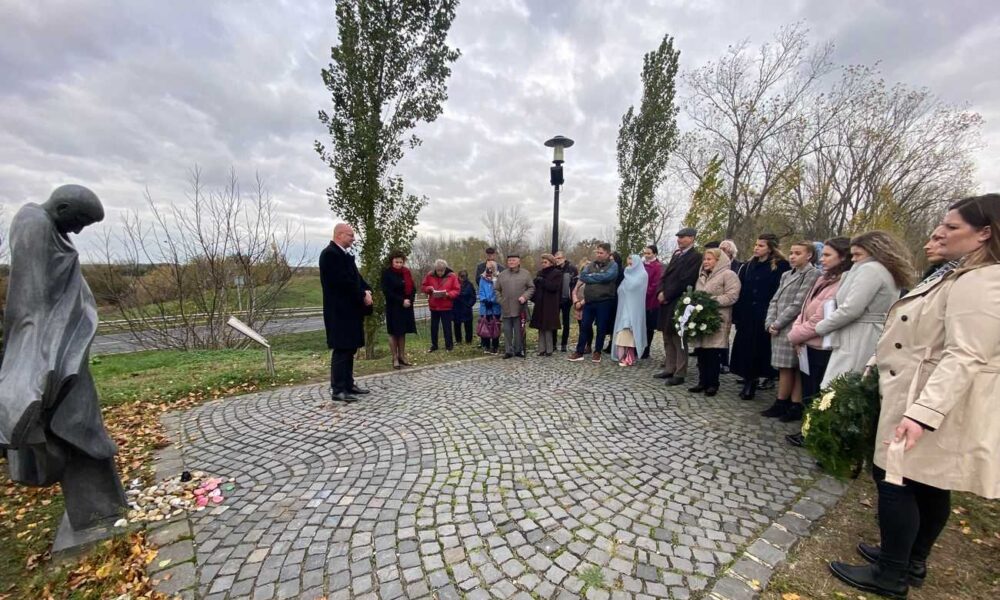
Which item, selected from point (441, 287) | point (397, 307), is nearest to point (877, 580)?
point (397, 307)

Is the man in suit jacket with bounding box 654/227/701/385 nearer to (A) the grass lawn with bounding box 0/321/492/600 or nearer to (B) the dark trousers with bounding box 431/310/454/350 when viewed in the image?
(A) the grass lawn with bounding box 0/321/492/600

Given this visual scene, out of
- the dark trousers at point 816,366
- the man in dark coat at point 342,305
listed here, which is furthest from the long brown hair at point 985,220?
the man in dark coat at point 342,305

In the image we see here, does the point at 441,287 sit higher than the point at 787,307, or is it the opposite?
the point at 441,287

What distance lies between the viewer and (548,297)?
747 cm

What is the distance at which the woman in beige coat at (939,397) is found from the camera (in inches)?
66.0

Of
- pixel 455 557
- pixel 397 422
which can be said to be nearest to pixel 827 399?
pixel 455 557

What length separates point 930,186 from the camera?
18109mm

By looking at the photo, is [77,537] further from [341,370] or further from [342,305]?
[342,305]

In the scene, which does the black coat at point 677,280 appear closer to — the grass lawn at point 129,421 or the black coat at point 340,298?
the grass lawn at point 129,421

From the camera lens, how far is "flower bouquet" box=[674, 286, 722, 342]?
4.95m

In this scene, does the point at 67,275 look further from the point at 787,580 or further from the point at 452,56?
the point at 452,56

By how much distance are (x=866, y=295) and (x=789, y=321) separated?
3.47 ft

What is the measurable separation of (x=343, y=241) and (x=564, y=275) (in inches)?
169

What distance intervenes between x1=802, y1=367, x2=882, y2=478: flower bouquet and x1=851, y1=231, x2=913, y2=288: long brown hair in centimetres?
136
